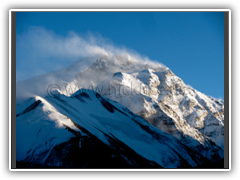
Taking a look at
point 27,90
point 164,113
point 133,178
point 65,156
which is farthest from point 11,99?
point 164,113

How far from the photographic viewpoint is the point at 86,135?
90562mm

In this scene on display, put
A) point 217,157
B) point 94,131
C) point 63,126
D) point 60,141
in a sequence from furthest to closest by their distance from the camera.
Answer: point 217,157
point 94,131
point 63,126
point 60,141

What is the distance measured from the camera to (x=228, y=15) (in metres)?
36.8

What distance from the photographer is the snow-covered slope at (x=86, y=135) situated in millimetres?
79438

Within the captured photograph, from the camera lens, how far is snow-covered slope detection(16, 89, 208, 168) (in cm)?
7944

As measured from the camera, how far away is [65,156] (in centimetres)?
7656

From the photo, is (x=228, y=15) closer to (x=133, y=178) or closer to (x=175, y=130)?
(x=133, y=178)

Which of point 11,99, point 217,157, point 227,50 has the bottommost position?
point 217,157

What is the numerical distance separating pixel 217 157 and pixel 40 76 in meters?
119

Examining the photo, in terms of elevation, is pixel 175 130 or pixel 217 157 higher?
pixel 175 130

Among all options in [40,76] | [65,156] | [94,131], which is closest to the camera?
[65,156]
